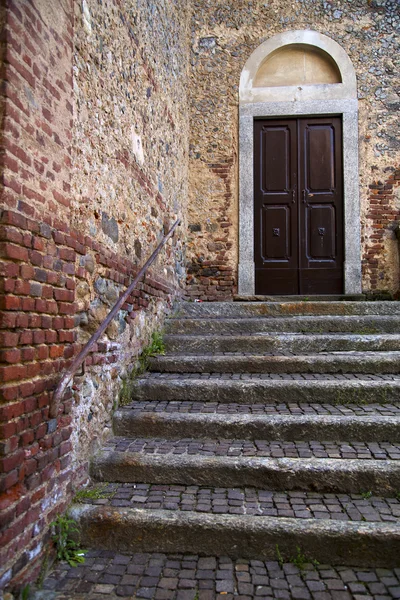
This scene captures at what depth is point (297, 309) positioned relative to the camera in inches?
189

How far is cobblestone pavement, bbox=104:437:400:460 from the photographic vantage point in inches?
107

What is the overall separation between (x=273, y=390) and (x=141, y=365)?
1.11 m

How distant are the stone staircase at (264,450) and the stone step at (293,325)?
14mm

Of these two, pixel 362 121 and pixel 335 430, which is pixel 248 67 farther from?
pixel 335 430

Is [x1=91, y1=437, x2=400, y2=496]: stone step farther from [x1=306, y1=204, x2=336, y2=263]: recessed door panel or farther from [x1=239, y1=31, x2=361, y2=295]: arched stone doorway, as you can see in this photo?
[x1=306, y1=204, x2=336, y2=263]: recessed door panel

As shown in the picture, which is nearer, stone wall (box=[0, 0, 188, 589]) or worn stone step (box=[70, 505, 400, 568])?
stone wall (box=[0, 0, 188, 589])

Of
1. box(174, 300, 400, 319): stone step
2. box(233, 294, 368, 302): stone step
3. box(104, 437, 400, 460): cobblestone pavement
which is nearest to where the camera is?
box(104, 437, 400, 460): cobblestone pavement

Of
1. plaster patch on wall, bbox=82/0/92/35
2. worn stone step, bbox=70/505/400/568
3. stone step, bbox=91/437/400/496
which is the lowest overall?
worn stone step, bbox=70/505/400/568

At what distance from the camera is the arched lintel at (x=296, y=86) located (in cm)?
639

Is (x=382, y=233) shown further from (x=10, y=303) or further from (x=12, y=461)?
(x=12, y=461)

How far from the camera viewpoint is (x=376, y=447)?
9.21 ft

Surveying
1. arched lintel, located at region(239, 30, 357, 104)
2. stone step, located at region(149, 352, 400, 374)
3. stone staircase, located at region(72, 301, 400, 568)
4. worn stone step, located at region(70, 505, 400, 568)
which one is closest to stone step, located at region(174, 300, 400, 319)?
stone staircase, located at region(72, 301, 400, 568)

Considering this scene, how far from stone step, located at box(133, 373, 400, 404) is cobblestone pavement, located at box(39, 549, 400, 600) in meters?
1.30

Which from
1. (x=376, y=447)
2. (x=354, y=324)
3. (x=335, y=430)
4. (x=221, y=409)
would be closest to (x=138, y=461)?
(x=221, y=409)
